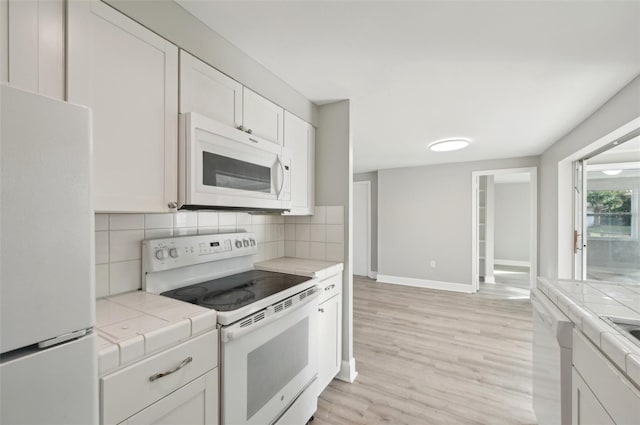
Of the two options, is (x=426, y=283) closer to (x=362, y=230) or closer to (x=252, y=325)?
(x=362, y=230)

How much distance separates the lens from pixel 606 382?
88 centimetres

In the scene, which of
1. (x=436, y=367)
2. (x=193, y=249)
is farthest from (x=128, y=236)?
(x=436, y=367)

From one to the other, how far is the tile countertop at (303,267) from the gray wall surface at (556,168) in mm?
2320

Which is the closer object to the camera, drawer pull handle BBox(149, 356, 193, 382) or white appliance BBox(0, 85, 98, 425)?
white appliance BBox(0, 85, 98, 425)

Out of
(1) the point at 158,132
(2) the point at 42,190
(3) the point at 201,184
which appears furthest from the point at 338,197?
(2) the point at 42,190

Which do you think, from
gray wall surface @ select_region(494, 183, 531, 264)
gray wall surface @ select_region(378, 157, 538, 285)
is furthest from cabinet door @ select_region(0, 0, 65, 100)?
gray wall surface @ select_region(494, 183, 531, 264)

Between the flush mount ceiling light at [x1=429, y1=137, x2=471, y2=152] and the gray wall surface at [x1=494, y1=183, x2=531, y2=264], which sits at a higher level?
the flush mount ceiling light at [x1=429, y1=137, x2=471, y2=152]

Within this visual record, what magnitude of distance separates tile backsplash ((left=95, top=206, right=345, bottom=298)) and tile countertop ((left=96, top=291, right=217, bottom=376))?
128mm

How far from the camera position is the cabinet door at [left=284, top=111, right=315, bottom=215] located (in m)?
2.03

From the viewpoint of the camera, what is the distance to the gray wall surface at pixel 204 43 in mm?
1147

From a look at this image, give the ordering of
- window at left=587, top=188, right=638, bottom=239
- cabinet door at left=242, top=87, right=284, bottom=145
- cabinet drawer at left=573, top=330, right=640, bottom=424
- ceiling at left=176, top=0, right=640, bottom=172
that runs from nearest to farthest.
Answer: cabinet drawer at left=573, top=330, right=640, bottom=424, ceiling at left=176, top=0, right=640, bottom=172, cabinet door at left=242, top=87, right=284, bottom=145, window at left=587, top=188, right=638, bottom=239

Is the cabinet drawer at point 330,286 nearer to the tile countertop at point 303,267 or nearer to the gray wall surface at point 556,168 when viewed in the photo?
the tile countertop at point 303,267

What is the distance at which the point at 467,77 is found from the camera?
71.9 inches

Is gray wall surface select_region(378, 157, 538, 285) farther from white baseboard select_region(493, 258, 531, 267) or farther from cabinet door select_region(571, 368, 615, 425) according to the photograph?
cabinet door select_region(571, 368, 615, 425)
